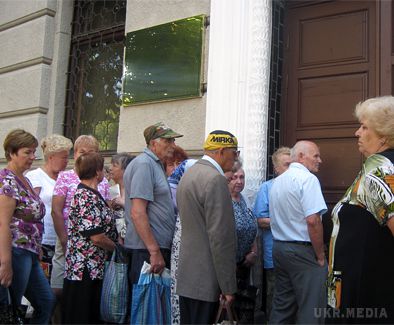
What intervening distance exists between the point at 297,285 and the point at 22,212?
2253mm

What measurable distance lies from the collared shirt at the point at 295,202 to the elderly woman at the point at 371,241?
146 cm

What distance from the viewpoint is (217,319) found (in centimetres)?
291

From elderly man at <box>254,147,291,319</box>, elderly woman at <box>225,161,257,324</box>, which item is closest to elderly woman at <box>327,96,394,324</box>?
elderly woman at <box>225,161,257,324</box>

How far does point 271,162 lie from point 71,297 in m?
2.27

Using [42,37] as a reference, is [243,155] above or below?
below

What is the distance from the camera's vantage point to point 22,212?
3.56 m

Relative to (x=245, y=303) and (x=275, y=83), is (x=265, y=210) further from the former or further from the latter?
(x=275, y=83)

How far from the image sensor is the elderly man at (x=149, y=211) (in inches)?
139

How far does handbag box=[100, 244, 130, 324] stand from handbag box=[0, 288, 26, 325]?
608mm

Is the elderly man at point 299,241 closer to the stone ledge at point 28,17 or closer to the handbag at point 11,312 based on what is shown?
the handbag at point 11,312

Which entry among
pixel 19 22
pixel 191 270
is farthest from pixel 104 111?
pixel 191 270

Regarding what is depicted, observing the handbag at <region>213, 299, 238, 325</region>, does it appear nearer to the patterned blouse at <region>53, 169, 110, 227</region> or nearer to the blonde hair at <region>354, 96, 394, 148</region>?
the blonde hair at <region>354, 96, 394, 148</region>

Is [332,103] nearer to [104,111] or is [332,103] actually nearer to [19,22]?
[104,111]

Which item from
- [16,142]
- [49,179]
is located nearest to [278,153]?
[49,179]
